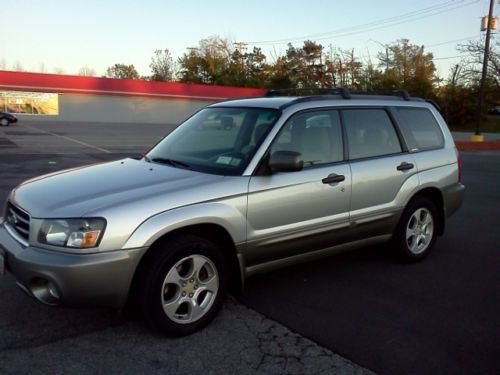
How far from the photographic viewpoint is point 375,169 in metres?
4.79

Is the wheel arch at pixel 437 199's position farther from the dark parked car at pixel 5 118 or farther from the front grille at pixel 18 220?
the dark parked car at pixel 5 118

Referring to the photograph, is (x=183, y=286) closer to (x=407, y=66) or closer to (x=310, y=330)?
(x=310, y=330)

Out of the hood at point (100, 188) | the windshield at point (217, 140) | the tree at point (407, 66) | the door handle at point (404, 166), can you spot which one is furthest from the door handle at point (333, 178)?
the tree at point (407, 66)

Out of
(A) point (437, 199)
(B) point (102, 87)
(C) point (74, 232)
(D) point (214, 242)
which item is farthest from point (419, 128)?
(B) point (102, 87)

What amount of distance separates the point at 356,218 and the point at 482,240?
2.78m

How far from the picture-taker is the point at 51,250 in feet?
10.6

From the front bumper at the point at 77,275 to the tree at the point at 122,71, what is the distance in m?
103

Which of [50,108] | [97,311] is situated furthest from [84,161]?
[50,108]

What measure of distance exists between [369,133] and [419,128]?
2.98ft

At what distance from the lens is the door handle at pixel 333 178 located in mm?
4328

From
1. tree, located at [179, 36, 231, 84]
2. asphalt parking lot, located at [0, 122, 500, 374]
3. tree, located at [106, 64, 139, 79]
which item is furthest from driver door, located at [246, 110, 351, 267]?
tree, located at [106, 64, 139, 79]

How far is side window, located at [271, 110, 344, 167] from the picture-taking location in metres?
4.26

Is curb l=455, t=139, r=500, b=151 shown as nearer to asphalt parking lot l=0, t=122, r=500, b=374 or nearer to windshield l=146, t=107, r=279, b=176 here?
asphalt parking lot l=0, t=122, r=500, b=374

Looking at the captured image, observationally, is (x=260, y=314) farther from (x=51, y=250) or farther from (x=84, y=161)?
(x=84, y=161)
